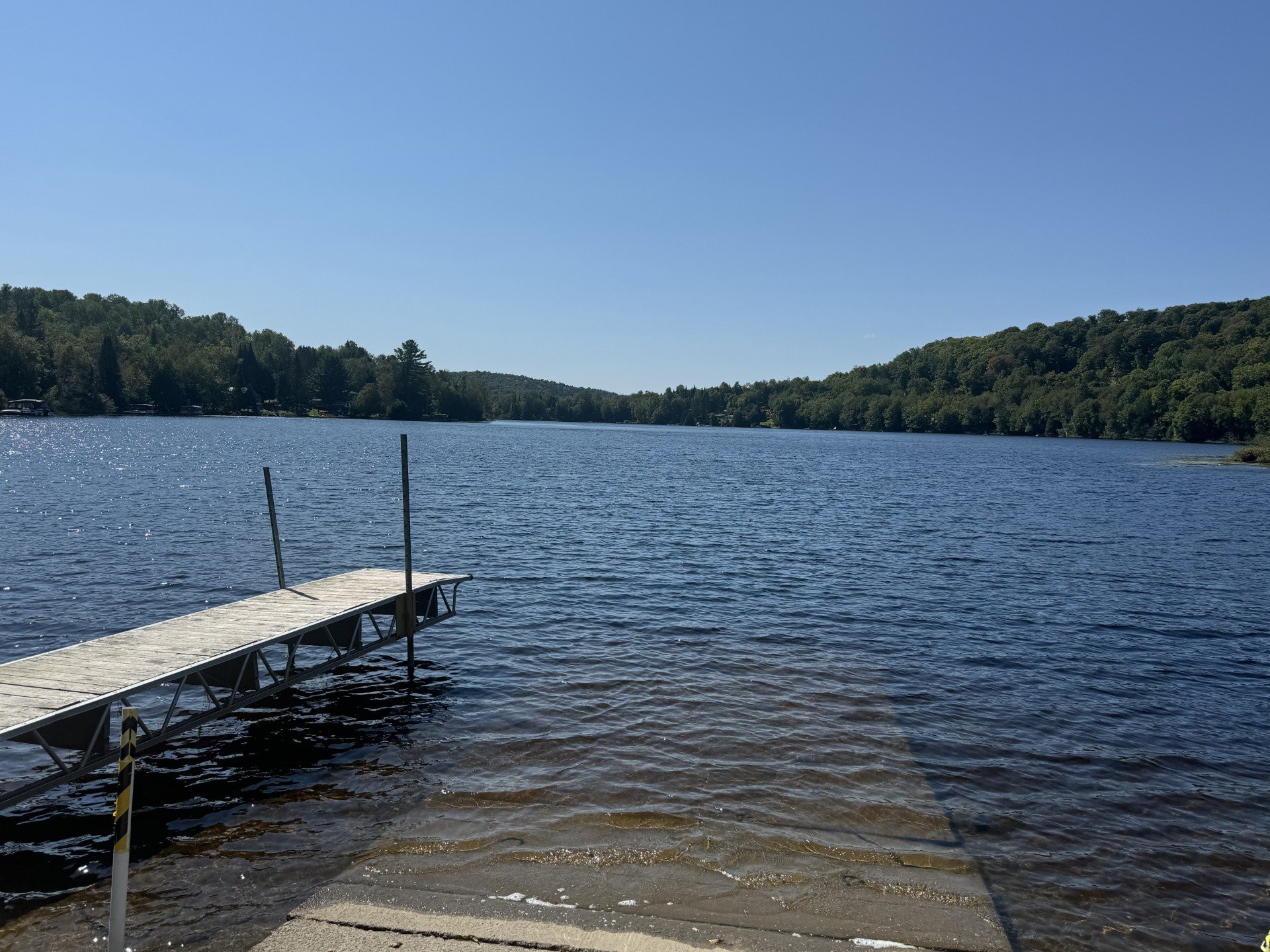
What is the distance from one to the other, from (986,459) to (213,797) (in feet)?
391

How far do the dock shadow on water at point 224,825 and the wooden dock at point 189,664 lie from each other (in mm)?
710

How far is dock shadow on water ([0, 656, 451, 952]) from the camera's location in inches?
311

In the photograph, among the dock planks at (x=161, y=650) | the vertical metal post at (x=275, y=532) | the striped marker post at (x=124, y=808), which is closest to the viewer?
the striped marker post at (x=124, y=808)

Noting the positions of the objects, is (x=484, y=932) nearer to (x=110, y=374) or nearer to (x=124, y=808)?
(x=124, y=808)

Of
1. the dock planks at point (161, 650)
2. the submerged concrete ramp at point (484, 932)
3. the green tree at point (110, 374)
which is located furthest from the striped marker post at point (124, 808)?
the green tree at point (110, 374)

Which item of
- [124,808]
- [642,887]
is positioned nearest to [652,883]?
[642,887]

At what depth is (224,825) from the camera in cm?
995

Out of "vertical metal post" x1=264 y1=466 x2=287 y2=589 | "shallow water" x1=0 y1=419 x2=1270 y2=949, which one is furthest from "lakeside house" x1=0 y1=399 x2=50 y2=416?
"vertical metal post" x1=264 y1=466 x2=287 y2=589

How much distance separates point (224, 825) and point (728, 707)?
8.29 metres

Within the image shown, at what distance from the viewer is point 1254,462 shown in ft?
326

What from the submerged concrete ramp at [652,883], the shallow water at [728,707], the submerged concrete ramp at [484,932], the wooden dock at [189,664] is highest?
the wooden dock at [189,664]

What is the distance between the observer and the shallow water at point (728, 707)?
9211 mm

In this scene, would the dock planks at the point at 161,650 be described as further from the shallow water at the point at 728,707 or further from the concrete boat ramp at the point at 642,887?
the concrete boat ramp at the point at 642,887

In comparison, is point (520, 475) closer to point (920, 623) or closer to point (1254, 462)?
point (920, 623)
